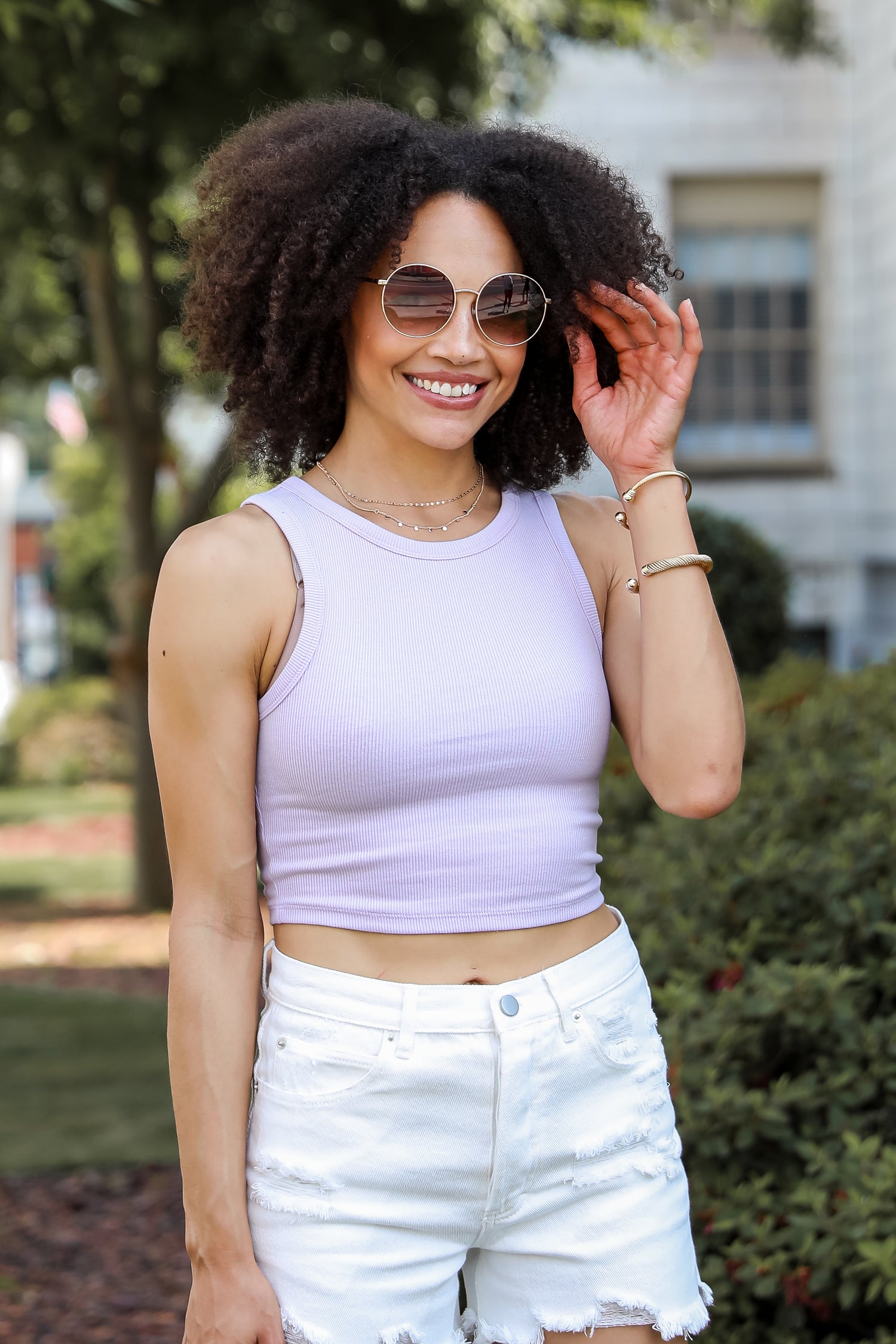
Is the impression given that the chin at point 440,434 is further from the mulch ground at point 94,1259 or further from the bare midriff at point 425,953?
the mulch ground at point 94,1259

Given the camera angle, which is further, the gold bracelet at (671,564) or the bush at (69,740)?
the bush at (69,740)

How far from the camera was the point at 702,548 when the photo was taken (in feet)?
23.2

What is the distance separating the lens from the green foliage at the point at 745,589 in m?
7.21

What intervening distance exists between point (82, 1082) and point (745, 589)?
150 inches

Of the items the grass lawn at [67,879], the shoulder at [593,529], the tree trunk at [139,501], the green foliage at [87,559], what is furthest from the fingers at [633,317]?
the green foliage at [87,559]

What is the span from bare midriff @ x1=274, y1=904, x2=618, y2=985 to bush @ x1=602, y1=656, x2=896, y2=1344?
36.6 inches

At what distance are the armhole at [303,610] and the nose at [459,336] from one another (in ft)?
0.95

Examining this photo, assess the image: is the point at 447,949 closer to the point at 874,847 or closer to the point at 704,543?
the point at 874,847

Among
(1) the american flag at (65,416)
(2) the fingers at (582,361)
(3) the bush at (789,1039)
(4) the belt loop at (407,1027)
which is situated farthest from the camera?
(1) the american flag at (65,416)

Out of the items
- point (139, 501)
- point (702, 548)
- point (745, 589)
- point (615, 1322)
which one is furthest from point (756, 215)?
point (615, 1322)

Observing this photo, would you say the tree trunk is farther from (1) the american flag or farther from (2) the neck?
(1) the american flag

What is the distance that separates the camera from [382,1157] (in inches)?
69.1

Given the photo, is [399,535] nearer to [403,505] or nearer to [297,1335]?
[403,505]

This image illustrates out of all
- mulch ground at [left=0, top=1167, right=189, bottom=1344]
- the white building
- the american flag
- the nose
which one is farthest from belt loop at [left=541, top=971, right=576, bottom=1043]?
the american flag
